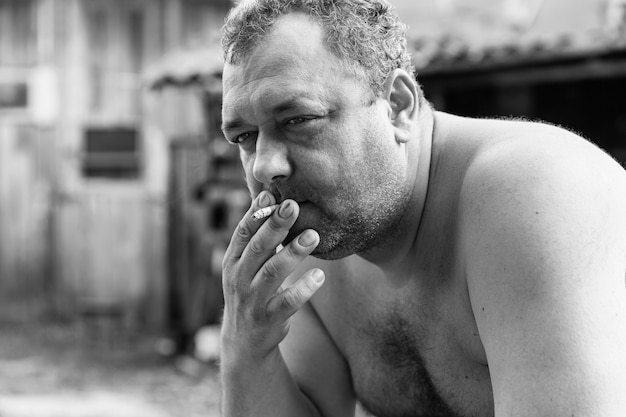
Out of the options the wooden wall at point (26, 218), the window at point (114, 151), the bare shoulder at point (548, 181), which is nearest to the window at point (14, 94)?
the wooden wall at point (26, 218)

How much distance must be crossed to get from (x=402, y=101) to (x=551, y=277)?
72 centimetres

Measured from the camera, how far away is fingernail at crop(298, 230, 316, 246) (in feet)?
6.22

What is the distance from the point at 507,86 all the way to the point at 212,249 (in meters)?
3.44

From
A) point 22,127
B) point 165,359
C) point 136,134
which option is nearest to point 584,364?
point 165,359

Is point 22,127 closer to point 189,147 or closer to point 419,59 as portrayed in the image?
point 189,147

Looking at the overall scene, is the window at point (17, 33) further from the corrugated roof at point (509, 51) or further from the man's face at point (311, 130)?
the man's face at point (311, 130)

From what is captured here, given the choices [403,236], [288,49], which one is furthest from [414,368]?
[288,49]

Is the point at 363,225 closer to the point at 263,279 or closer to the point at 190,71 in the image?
the point at 263,279

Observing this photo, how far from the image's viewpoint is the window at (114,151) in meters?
9.30

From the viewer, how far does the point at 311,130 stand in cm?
188

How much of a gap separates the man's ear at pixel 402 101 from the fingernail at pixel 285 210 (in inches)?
14.4

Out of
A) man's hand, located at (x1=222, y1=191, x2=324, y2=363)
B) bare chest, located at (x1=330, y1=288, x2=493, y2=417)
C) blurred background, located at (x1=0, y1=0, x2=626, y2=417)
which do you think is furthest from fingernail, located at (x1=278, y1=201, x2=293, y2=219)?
blurred background, located at (x1=0, y1=0, x2=626, y2=417)

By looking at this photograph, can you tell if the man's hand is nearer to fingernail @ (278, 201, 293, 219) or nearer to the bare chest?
fingernail @ (278, 201, 293, 219)

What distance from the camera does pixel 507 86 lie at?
669 centimetres
